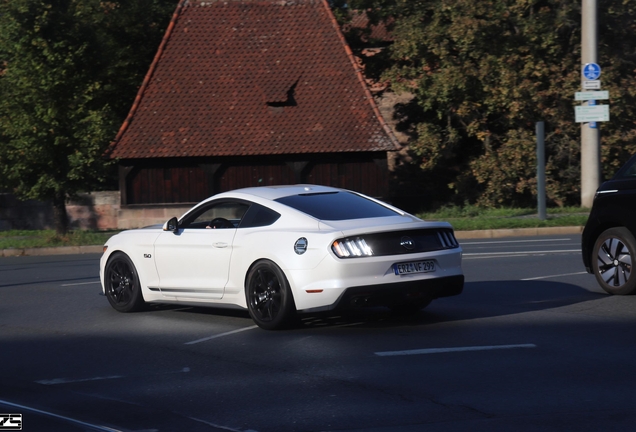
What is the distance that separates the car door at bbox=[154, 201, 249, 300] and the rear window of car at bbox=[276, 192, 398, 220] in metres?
0.66

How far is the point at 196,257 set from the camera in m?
10.3

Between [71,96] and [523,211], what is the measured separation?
42.6 feet

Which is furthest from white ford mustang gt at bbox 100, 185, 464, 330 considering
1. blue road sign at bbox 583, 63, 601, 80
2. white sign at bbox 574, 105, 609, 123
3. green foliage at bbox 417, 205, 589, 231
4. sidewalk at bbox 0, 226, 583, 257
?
blue road sign at bbox 583, 63, 601, 80

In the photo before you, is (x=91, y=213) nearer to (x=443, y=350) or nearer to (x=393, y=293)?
(x=393, y=293)

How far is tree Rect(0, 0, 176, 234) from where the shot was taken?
83.9 ft

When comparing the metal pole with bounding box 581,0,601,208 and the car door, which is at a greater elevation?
the metal pole with bounding box 581,0,601,208

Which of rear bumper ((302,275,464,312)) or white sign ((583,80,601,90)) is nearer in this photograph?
rear bumper ((302,275,464,312))

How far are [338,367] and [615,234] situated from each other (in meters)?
4.64

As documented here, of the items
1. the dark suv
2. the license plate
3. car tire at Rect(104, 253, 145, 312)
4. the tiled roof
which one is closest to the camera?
the license plate

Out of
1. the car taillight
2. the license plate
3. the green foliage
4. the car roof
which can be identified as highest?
the car roof

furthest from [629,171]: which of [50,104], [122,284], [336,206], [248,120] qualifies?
[248,120]

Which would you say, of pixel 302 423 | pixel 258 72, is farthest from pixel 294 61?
pixel 302 423

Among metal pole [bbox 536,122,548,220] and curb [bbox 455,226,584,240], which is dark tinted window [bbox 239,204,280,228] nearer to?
curb [bbox 455,226,584,240]

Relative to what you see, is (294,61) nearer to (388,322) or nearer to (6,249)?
(6,249)
